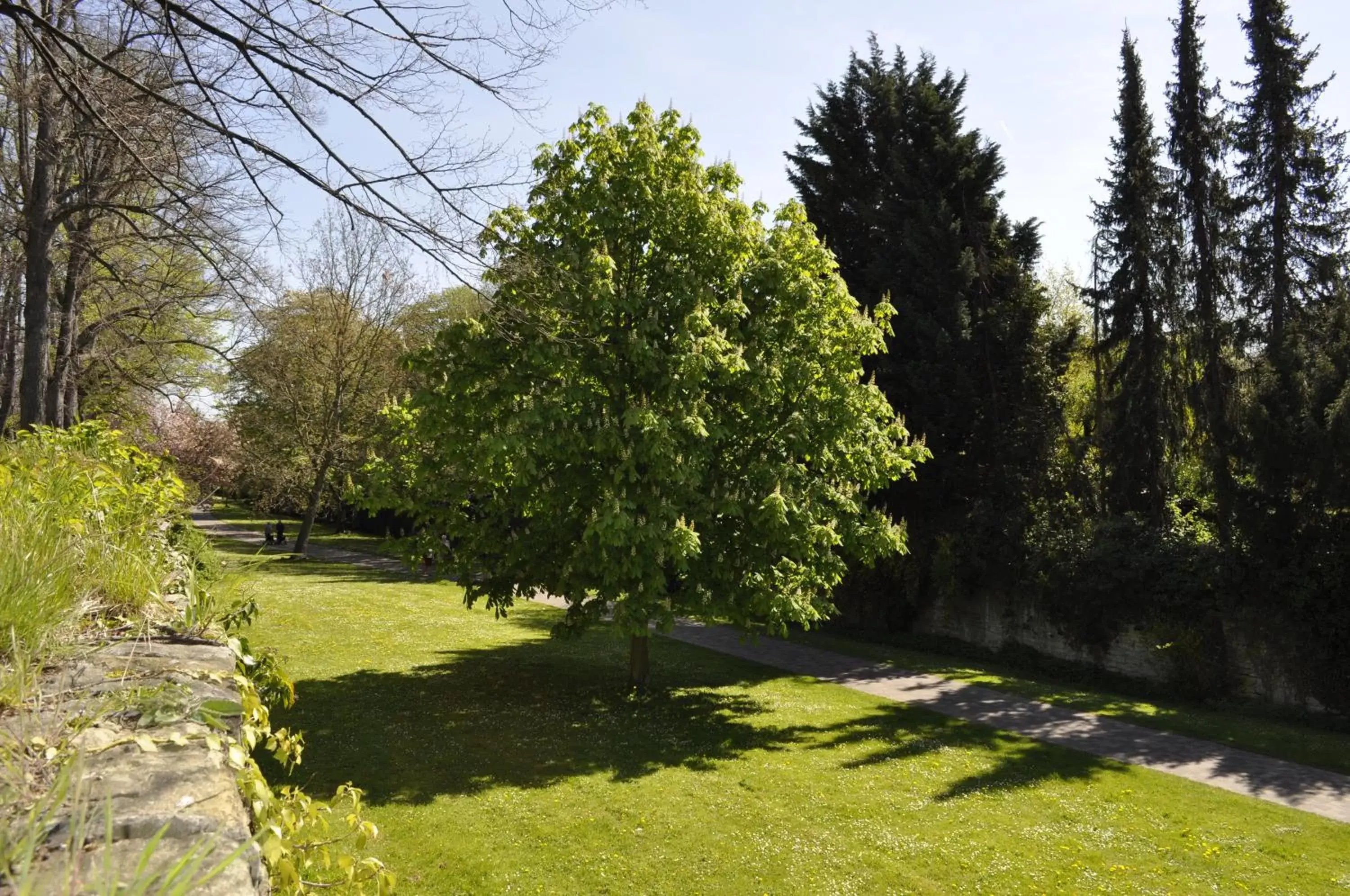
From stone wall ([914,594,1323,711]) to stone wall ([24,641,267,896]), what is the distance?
16136mm

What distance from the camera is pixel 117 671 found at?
2.96 meters

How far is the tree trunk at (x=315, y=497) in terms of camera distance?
92.0 ft

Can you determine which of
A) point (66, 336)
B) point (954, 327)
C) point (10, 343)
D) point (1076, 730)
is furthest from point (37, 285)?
point (954, 327)

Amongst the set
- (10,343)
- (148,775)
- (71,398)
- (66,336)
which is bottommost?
(148,775)

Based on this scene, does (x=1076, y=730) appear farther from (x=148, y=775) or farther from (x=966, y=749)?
(x=148, y=775)

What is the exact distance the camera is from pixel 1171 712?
Answer: 531 inches

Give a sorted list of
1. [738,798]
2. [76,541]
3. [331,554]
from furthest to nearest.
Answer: [331,554], [738,798], [76,541]

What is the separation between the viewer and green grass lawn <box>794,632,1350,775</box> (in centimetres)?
1131

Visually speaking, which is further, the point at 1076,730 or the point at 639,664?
the point at 639,664

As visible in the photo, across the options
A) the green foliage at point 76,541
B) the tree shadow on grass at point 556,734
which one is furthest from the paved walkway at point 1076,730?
the green foliage at point 76,541

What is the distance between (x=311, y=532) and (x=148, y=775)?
43425 mm

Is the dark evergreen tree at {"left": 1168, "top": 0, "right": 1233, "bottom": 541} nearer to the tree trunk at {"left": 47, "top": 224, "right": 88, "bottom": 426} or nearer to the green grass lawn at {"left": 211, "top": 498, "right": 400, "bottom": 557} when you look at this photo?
the tree trunk at {"left": 47, "top": 224, "right": 88, "bottom": 426}

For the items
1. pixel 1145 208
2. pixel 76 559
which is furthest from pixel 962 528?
pixel 76 559

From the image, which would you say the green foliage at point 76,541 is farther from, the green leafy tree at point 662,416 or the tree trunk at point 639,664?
the tree trunk at point 639,664
